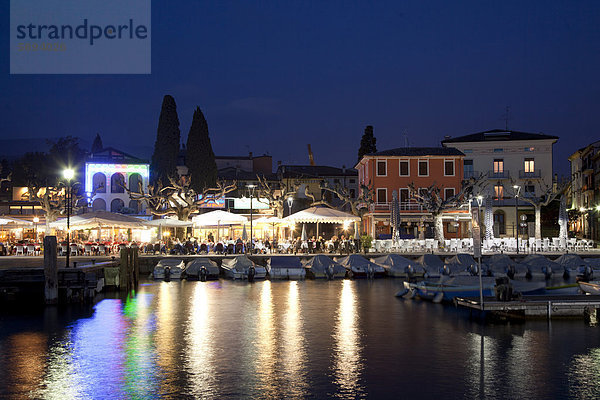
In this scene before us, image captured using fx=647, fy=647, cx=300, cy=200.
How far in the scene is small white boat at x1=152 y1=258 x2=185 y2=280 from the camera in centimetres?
4047

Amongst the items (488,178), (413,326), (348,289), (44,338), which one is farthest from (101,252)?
(488,178)

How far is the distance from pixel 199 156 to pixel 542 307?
54.9 metres

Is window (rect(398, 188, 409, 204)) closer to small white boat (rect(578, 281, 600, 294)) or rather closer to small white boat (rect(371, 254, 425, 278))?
small white boat (rect(371, 254, 425, 278))

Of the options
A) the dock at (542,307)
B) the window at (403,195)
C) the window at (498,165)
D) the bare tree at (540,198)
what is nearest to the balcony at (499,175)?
the window at (498,165)

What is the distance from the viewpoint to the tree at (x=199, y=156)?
7412 cm

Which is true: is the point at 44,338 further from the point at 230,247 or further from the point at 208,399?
the point at 230,247

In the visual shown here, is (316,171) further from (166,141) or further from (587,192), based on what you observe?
(587,192)

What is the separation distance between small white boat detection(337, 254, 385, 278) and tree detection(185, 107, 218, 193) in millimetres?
35838

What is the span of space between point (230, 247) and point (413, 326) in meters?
26.1

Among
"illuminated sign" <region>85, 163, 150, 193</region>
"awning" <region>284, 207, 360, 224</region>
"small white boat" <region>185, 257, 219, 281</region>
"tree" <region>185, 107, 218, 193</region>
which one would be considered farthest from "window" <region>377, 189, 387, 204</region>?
"small white boat" <region>185, 257, 219, 281</region>

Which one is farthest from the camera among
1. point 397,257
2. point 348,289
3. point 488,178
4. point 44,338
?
point 488,178

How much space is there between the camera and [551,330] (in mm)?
22000

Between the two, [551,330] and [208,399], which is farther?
[551,330]

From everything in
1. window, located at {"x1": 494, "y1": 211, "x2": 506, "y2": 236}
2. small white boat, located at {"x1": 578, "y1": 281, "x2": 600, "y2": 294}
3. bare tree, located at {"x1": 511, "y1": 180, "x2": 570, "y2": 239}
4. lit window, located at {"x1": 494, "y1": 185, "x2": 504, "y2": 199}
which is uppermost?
lit window, located at {"x1": 494, "y1": 185, "x2": 504, "y2": 199}
